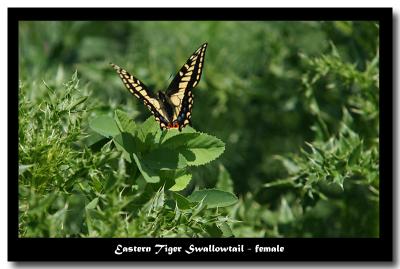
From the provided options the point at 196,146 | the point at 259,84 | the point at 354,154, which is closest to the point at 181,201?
the point at 196,146

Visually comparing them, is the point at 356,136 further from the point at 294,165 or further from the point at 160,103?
the point at 160,103

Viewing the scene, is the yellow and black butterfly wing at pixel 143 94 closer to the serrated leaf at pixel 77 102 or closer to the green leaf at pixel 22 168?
the serrated leaf at pixel 77 102

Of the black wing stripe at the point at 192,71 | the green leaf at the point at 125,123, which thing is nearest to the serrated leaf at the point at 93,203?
the green leaf at the point at 125,123

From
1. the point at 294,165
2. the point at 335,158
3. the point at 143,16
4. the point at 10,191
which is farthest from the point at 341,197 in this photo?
the point at 10,191

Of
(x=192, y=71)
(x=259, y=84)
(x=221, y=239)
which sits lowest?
(x=221, y=239)

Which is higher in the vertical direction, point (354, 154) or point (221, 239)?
point (354, 154)

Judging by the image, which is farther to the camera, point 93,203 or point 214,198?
point 214,198

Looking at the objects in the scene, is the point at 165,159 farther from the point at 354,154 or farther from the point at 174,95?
the point at 354,154
